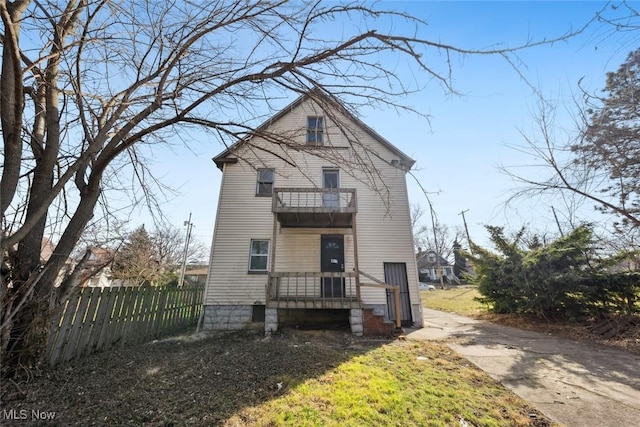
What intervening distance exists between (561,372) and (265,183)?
933 cm

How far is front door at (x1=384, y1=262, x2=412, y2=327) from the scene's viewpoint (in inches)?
345

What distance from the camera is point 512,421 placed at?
2.88 m

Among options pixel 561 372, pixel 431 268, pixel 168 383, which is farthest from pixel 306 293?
pixel 431 268

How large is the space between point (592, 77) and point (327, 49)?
19.1ft

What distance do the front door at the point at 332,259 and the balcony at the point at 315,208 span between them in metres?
0.53

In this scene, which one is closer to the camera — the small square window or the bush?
the bush

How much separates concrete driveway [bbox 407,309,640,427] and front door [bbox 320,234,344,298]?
2.76 m

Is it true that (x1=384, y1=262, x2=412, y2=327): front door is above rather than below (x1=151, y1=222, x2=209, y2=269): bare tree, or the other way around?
below

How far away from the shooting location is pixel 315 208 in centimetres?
805

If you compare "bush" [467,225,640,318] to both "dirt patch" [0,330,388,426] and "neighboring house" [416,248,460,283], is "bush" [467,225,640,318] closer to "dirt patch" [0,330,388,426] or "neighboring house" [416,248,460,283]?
"dirt patch" [0,330,388,426]

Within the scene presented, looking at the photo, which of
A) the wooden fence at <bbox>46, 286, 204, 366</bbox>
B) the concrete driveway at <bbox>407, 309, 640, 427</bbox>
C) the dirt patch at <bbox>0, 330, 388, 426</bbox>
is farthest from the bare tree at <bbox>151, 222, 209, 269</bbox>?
the concrete driveway at <bbox>407, 309, 640, 427</bbox>

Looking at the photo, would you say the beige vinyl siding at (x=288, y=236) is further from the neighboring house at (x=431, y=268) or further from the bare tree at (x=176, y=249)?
the neighboring house at (x=431, y=268)

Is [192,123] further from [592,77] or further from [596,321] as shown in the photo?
[596,321]

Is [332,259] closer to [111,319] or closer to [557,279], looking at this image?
[111,319]
